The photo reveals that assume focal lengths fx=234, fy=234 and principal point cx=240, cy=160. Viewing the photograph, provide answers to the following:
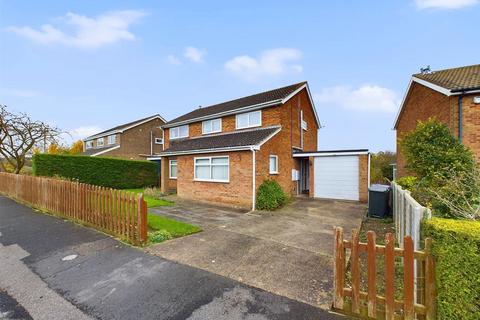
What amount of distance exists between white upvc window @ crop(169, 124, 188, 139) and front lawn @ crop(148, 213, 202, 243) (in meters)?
12.3

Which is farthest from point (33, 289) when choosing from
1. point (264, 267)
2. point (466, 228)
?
point (466, 228)

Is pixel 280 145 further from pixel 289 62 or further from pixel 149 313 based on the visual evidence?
pixel 149 313

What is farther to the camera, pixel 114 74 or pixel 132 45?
pixel 114 74

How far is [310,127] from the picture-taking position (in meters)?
19.1

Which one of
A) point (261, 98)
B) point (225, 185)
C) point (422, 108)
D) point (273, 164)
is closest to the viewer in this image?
point (225, 185)

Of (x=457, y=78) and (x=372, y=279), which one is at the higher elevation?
(x=457, y=78)

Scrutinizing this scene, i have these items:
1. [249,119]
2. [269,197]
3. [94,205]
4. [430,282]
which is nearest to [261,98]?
[249,119]

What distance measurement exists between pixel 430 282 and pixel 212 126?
1592cm

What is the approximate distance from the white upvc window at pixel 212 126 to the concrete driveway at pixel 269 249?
8.39 metres

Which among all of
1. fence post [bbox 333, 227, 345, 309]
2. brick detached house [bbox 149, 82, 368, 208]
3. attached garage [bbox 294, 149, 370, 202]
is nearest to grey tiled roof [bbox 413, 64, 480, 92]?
attached garage [bbox 294, 149, 370, 202]

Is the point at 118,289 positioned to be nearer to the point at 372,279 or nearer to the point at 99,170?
the point at 372,279

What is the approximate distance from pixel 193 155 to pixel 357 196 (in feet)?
33.2

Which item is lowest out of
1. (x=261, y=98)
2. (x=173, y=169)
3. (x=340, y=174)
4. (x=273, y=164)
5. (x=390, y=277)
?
(x=390, y=277)

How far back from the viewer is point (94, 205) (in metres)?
7.25
